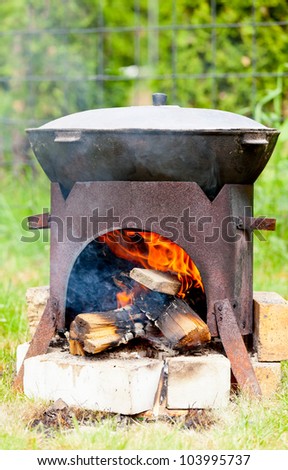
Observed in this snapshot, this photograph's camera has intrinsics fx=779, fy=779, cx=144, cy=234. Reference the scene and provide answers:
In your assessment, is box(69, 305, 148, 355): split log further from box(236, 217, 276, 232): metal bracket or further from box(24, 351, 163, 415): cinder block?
box(236, 217, 276, 232): metal bracket

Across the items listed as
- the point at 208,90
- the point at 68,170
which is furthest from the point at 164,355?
the point at 208,90

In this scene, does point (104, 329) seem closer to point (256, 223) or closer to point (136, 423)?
point (136, 423)

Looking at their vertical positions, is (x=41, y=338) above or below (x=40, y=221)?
below

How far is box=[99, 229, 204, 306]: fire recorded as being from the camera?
2.85 m

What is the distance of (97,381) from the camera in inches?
103

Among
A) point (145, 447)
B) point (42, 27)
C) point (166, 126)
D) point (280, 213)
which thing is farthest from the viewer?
point (42, 27)

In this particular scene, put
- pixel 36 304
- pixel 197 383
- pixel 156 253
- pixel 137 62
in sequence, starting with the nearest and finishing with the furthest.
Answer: pixel 197 383
pixel 156 253
pixel 36 304
pixel 137 62

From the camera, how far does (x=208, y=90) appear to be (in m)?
5.86

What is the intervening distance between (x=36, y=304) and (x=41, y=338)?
0.30 meters

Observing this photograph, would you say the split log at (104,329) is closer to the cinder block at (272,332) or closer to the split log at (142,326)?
the split log at (142,326)

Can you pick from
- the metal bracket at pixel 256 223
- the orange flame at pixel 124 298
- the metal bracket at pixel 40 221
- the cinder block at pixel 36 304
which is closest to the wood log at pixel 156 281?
the orange flame at pixel 124 298

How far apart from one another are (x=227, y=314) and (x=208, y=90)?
3437 mm

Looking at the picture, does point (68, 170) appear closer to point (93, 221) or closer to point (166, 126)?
point (93, 221)

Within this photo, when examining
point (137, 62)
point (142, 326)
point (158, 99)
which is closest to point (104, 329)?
point (142, 326)
